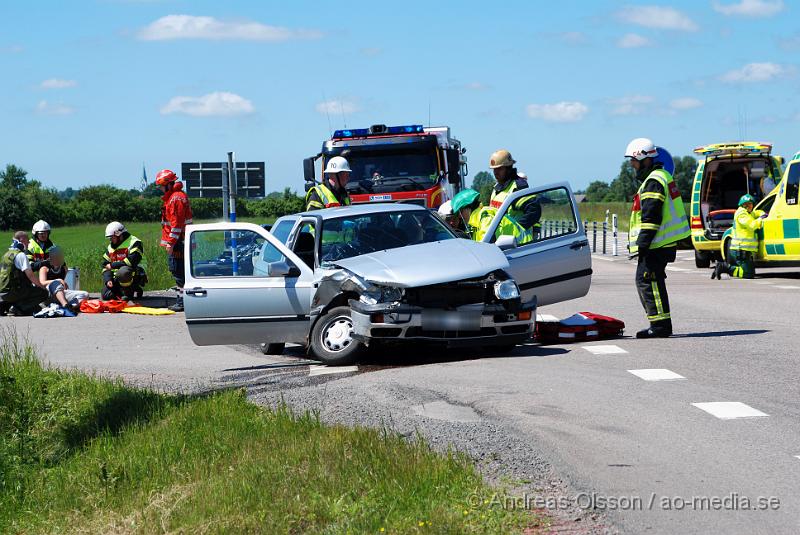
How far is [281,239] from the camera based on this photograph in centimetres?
1302

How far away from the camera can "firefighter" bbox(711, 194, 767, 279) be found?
75.2ft

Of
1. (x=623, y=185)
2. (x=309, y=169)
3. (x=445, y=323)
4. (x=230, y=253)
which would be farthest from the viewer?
(x=623, y=185)

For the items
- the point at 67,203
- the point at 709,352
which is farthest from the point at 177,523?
the point at 67,203

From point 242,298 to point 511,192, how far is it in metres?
3.06

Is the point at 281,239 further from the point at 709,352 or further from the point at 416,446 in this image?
the point at 416,446

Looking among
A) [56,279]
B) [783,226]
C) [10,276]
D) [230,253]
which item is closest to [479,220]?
[230,253]

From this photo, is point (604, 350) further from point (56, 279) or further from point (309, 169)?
point (309, 169)

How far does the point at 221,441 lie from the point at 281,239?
4863mm

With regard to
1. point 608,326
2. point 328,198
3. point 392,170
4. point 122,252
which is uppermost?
point 392,170

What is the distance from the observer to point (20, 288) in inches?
752

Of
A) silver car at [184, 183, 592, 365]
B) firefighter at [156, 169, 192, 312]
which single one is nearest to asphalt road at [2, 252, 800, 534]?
silver car at [184, 183, 592, 365]

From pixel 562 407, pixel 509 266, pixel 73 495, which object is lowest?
pixel 73 495

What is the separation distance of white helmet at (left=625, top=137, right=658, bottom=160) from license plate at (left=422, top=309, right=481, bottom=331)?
2.53m

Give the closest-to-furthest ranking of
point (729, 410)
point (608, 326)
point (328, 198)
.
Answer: point (729, 410), point (608, 326), point (328, 198)
